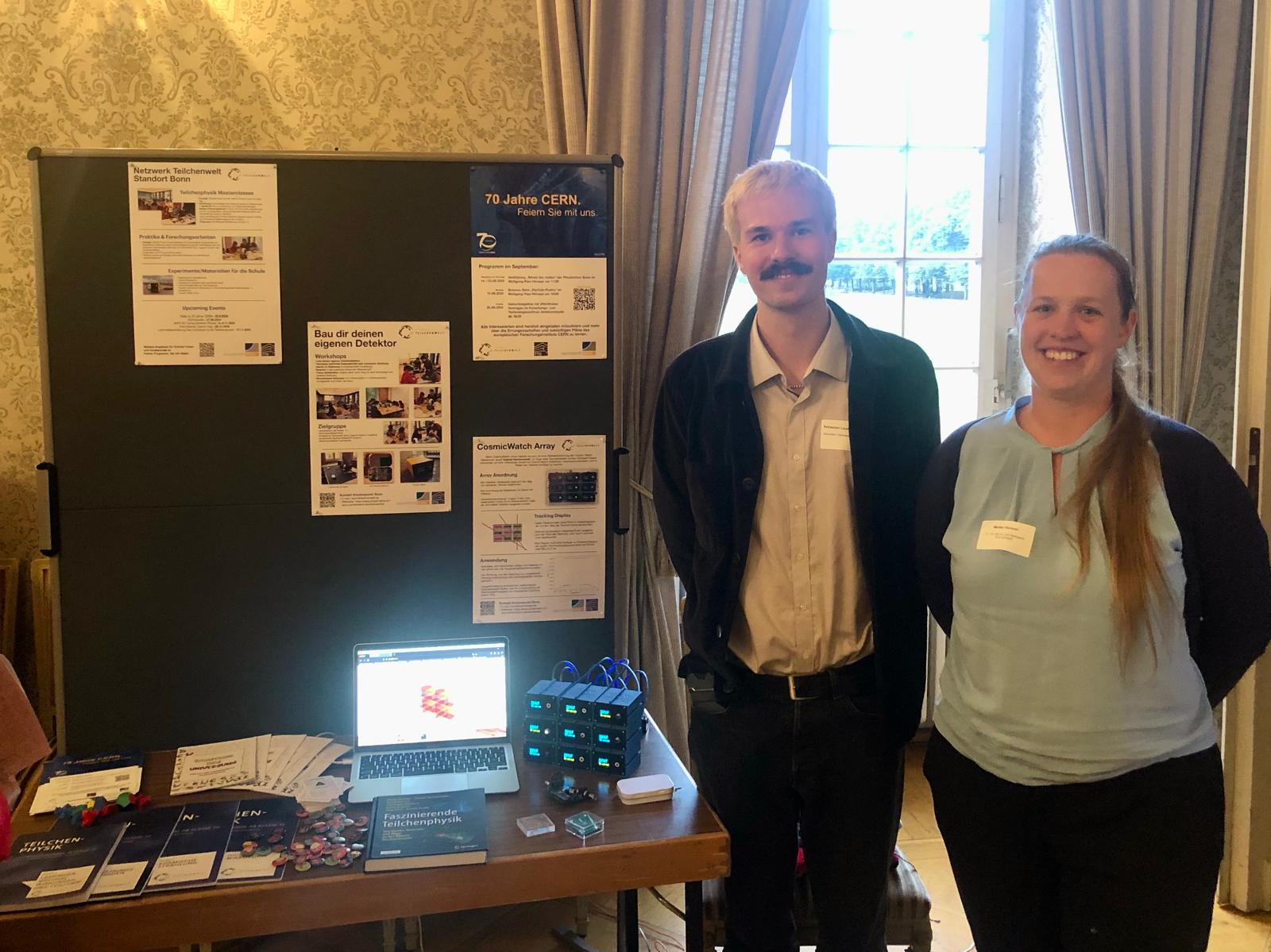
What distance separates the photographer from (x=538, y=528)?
200 cm

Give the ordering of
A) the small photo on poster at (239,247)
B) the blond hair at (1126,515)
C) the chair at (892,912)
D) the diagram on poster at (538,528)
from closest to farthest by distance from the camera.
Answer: the blond hair at (1126,515), the chair at (892,912), the small photo on poster at (239,247), the diagram on poster at (538,528)

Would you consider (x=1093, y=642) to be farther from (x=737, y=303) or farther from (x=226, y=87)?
(x=226, y=87)

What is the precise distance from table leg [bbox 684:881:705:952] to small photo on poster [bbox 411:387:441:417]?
105cm

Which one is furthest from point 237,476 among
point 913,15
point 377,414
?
point 913,15

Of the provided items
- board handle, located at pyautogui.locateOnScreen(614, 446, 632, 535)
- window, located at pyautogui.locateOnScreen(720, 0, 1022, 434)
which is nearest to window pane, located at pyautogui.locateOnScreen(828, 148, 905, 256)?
window, located at pyautogui.locateOnScreen(720, 0, 1022, 434)

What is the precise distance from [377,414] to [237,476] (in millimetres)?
311

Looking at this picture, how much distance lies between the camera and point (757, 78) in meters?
2.28

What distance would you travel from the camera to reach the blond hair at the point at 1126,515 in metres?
1.24

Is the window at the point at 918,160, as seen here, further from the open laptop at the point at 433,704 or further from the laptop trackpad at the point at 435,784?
the laptop trackpad at the point at 435,784

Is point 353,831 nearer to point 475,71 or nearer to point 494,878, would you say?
point 494,878

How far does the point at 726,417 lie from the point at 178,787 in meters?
1.18

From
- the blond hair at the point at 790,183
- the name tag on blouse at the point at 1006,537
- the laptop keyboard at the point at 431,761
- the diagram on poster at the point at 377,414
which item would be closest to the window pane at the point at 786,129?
the blond hair at the point at 790,183

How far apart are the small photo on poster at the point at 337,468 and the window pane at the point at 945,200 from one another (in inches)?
69.5

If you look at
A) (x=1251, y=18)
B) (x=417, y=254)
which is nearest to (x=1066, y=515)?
(x=417, y=254)
